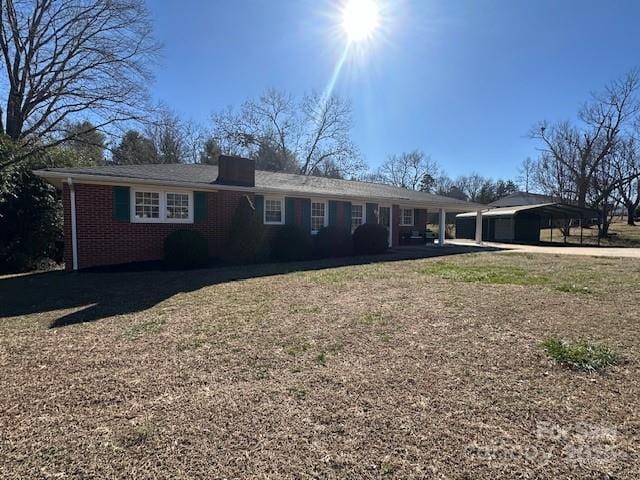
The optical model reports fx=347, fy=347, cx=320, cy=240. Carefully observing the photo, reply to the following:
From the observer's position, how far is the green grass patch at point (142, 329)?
14.1 feet

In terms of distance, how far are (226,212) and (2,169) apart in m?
6.53

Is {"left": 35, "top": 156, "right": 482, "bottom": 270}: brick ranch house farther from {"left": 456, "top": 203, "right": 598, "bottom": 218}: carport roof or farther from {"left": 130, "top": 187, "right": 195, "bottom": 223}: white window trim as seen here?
{"left": 456, "top": 203, "right": 598, "bottom": 218}: carport roof

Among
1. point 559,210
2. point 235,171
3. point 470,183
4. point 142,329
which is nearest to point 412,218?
point 559,210

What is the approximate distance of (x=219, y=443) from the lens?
223 centimetres

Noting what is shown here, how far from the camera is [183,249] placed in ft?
32.0

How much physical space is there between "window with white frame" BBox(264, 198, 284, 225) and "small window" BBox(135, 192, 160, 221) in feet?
12.2

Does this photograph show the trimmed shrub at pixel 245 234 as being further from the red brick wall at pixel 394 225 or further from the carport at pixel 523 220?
the carport at pixel 523 220

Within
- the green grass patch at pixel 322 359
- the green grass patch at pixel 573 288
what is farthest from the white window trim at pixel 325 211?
the green grass patch at pixel 322 359

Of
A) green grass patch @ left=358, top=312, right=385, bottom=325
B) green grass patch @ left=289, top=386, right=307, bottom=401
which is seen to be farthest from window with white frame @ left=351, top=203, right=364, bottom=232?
green grass patch @ left=289, top=386, right=307, bottom=401

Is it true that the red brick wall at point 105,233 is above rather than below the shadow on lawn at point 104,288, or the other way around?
above

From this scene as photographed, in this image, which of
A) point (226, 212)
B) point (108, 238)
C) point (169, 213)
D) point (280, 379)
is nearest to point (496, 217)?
point (226, 212)

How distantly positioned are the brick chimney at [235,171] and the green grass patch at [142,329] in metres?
7.69

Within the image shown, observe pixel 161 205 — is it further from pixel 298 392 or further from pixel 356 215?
pixel 298 392

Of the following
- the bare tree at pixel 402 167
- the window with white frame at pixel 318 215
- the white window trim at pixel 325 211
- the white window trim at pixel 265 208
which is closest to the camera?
the white window trim at pixel 265 208
